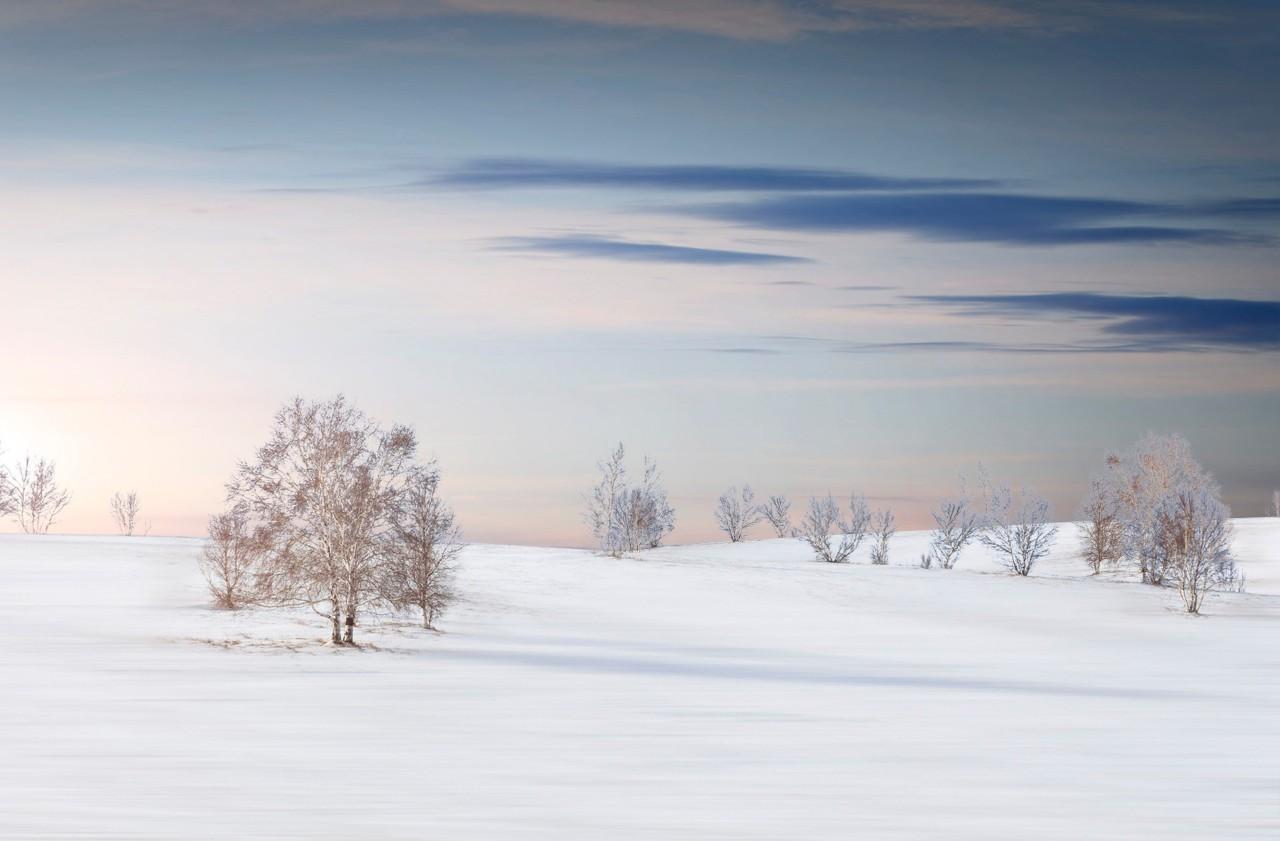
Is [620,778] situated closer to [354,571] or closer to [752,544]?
[354,571]

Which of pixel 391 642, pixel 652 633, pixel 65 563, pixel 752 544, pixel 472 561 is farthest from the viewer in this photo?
pixel 752 544

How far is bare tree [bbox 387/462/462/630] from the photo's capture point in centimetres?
3228

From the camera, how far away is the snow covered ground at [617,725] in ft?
42.0

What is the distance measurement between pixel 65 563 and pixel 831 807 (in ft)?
148

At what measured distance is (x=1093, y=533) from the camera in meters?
73.3

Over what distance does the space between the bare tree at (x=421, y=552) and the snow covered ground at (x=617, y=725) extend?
1.17 m

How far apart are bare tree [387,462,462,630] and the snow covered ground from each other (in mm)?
1172

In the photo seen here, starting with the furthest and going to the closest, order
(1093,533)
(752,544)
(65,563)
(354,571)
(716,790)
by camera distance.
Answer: (752,544), (1093,533), (65,563), (354,571), (716,790)

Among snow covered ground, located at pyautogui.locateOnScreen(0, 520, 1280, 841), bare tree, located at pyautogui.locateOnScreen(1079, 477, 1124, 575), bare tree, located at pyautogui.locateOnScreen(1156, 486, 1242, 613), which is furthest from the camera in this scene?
bare tree, located at pyautogui.locateOnScreen(1079, 477, 1124, 575)

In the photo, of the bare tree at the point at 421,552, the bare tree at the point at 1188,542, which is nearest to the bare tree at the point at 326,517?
the bare tree at the point at 421,552

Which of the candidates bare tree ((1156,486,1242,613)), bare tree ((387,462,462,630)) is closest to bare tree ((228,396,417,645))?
bare tree ((387,462,462,630))

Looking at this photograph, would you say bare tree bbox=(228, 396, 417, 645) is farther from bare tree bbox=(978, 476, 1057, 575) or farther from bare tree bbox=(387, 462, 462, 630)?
bare tree bbox=(978, 476, 1057, 575)

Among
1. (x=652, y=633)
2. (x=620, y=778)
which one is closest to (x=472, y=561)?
(x=652, y=633)

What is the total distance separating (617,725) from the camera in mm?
19562
